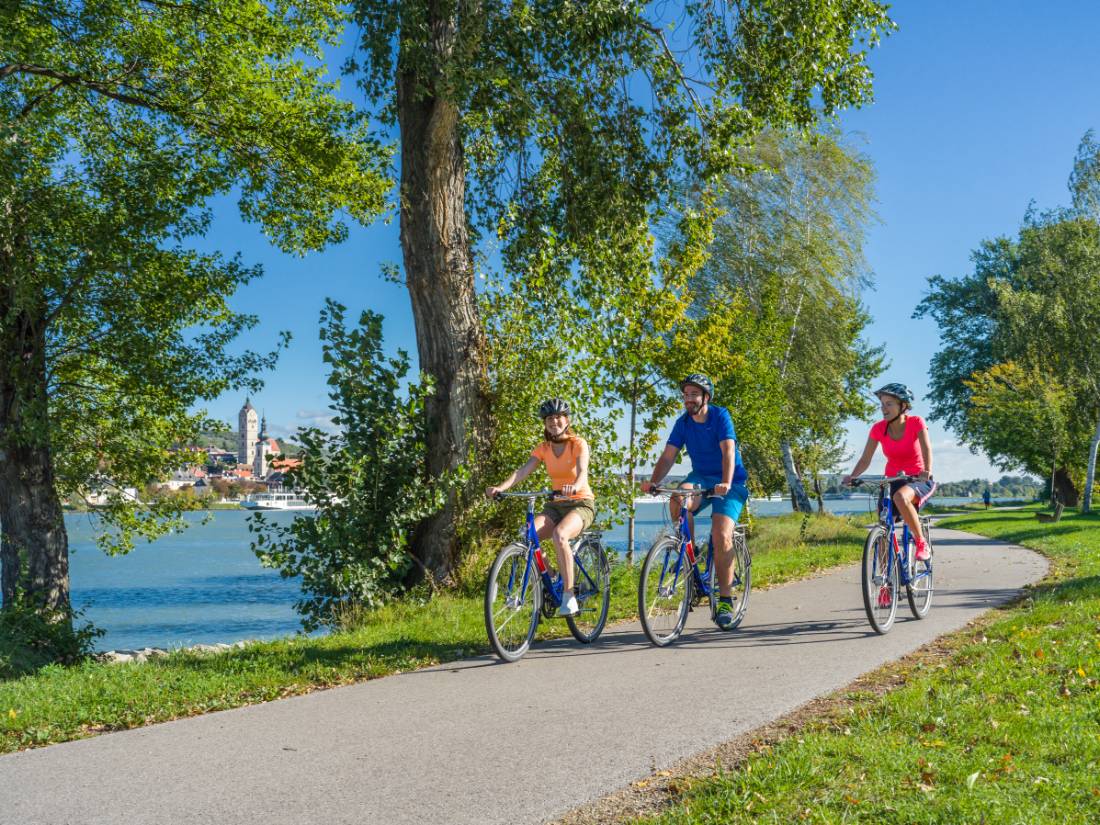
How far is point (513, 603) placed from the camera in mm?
7148

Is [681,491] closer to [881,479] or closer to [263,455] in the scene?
[881,479]

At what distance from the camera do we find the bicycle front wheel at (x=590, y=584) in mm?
7699

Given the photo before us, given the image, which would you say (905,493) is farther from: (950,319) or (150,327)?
(950,319)

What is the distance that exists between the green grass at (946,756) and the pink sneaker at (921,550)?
6.34ft

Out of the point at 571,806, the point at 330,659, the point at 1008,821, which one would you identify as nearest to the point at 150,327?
the point at 330,659

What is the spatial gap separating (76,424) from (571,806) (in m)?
14.7

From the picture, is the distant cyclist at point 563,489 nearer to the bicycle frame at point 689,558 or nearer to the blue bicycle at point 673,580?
the blue bicycle at point 673,580

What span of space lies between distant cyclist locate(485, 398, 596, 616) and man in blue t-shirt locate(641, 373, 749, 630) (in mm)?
596

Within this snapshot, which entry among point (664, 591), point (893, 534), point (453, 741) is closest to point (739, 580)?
point (664, 591)

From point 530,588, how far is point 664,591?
1.10 meters

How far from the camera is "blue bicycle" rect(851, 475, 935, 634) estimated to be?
25.6 ft

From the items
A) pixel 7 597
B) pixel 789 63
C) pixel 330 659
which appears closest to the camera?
pixel 330 659

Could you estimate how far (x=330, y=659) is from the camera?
698cm

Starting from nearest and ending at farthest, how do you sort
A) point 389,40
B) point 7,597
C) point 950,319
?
point 389,40
point 7,597
point 950,319
